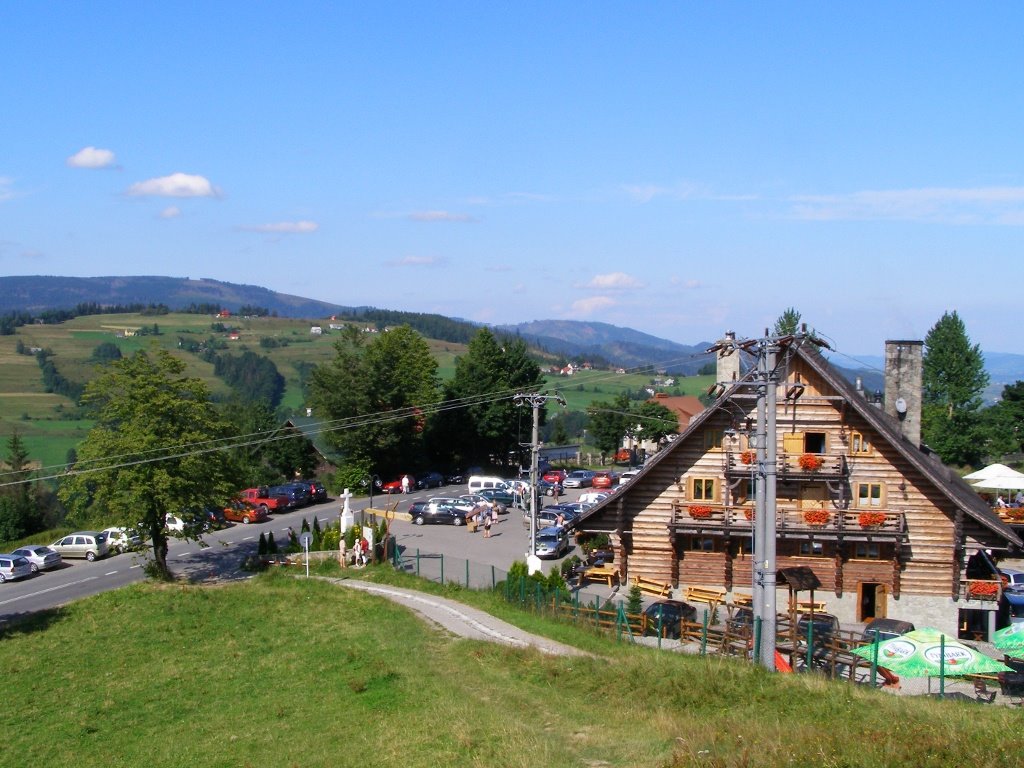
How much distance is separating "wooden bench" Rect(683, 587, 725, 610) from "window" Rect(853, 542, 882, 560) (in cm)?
486

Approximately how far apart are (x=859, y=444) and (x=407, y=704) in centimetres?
2035

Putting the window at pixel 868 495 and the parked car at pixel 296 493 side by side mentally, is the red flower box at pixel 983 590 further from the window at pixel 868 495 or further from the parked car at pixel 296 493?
the parked car at pixel 296 493

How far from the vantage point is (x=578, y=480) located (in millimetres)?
72562

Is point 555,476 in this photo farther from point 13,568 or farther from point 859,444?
point 859,444

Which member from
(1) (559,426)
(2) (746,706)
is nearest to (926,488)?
(2) (746,706)

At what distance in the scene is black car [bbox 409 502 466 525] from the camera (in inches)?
2120

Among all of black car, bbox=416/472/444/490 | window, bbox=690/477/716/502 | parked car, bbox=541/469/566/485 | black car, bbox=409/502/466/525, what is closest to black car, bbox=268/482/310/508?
black car, bbox=416/472/444/490

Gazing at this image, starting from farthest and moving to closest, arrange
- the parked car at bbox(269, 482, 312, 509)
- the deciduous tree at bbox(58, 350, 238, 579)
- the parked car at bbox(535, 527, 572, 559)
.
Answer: the parked car at bbox(269, 482, 312, 509)
the parked car at bbox(535, 527, 572, 559)
the deciduous tree at bbox(58, 350, 238, 579)

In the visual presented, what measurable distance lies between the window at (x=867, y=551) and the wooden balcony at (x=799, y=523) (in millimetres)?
1125

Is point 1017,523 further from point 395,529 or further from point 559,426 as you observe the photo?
point 559,426

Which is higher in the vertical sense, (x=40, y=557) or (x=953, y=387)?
(x=953, y=387)

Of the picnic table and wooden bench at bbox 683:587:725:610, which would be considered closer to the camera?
wooden bench at bbox 683:587:725:610

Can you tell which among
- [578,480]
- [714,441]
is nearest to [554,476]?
[578,480]

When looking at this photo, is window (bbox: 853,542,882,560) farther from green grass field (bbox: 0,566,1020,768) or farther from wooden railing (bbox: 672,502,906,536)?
green grass field (bbox: 0,566,1020,768)
